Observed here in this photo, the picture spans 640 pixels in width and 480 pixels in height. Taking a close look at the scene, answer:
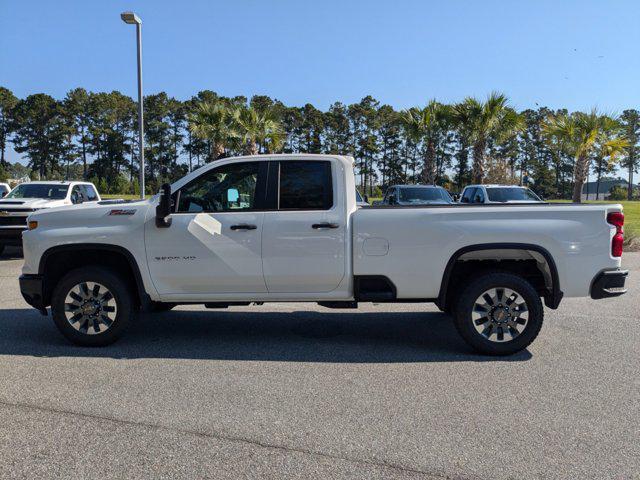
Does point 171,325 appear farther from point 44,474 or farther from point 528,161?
point 528,161

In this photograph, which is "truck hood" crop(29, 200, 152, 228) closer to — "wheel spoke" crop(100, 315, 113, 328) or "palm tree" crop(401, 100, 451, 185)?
"wheel spoke" crop(100, 315, 113, 328)

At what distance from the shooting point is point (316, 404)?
4.38m

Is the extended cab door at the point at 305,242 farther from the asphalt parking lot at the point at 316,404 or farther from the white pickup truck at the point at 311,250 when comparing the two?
the asphalt parking lot at the point at 316,404

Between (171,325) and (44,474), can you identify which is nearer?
(44,474)

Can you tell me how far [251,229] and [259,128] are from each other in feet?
94.9

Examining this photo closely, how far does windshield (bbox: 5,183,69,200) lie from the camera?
15.2 metres

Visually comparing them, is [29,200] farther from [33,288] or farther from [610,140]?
[610,140]

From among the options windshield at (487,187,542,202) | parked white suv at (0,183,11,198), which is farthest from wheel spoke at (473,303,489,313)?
parked white suv at (0,183,11,198)

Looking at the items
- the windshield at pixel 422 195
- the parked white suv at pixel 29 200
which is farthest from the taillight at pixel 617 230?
the windshield at pixel 422 195

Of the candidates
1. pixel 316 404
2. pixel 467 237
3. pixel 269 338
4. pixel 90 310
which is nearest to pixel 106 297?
pixel 90 310

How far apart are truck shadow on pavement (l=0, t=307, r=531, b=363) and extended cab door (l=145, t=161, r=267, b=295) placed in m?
0.65

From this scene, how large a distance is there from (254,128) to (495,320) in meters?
29.2

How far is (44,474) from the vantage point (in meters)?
3.27

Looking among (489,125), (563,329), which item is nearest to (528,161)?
(489,125)
